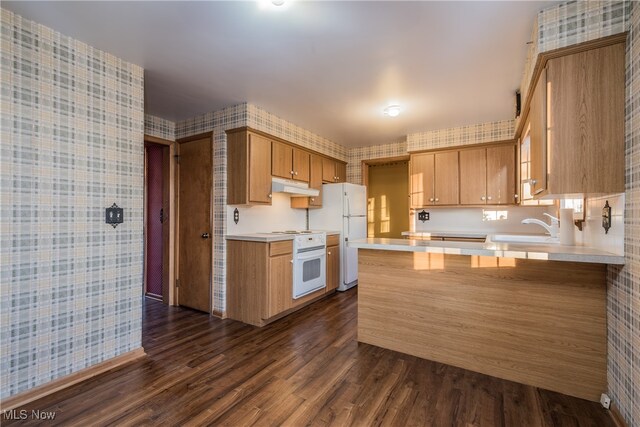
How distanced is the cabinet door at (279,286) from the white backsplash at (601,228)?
2.60 m

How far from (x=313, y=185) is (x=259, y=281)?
1.79 meters

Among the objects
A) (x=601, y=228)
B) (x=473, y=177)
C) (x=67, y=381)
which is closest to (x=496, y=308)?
(x=601, y=228)

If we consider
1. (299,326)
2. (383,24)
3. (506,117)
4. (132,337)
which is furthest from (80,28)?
(506,117)

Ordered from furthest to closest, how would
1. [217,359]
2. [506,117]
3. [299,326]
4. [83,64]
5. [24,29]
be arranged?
[506,117] < [299,326] < [217,359] < [83,64] < [24,29]

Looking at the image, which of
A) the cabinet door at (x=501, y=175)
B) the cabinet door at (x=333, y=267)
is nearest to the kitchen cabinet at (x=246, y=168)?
the cabinet door at (x=333, y=267)

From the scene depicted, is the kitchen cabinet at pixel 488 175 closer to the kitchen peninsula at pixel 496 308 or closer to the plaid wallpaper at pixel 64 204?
the kitchen peninsula at pixel 496 308

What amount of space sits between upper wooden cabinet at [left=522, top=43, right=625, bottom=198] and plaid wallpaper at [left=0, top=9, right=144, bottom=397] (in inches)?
116

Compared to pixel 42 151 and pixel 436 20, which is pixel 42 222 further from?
pixel 436 20

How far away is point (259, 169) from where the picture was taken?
338 cm

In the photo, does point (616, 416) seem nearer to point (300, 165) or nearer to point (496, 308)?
point (496, 308)

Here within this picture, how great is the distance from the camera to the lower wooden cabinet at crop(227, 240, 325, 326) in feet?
10.1

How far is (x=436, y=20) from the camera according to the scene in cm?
186

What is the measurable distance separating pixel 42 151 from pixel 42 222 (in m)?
0.46

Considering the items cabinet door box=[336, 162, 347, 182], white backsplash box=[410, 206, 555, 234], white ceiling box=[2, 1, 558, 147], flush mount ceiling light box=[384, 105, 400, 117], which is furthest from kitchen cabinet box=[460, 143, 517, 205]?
cabinet door box=[336, 162, 347, 182]
